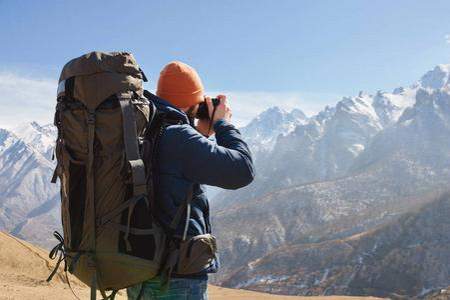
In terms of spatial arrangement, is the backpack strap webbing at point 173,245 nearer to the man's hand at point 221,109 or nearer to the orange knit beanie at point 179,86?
the man's hand at point 221,109

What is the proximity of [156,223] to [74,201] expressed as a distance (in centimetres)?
62

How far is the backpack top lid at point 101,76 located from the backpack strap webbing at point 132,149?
0.50 feet

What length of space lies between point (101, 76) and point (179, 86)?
75 centimetres

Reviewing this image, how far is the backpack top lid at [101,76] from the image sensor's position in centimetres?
380

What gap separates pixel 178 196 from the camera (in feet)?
13.0

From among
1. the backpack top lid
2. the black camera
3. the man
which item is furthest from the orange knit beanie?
the backpack top lid

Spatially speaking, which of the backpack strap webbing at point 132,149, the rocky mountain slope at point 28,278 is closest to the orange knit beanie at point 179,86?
the backpack strap webbing at point 132,149

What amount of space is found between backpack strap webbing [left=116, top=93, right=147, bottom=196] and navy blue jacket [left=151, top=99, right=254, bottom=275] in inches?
10.5

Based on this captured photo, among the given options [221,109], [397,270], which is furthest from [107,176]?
[397,270]

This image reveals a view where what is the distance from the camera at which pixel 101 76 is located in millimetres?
3838

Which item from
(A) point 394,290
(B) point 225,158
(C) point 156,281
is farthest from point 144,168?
(A) point 394,290

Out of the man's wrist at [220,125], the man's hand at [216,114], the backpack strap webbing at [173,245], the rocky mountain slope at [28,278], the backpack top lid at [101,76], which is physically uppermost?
the backpack top lid at [101,76]

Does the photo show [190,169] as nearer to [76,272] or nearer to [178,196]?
[178,196]

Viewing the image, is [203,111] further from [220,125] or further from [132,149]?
[132,149]
